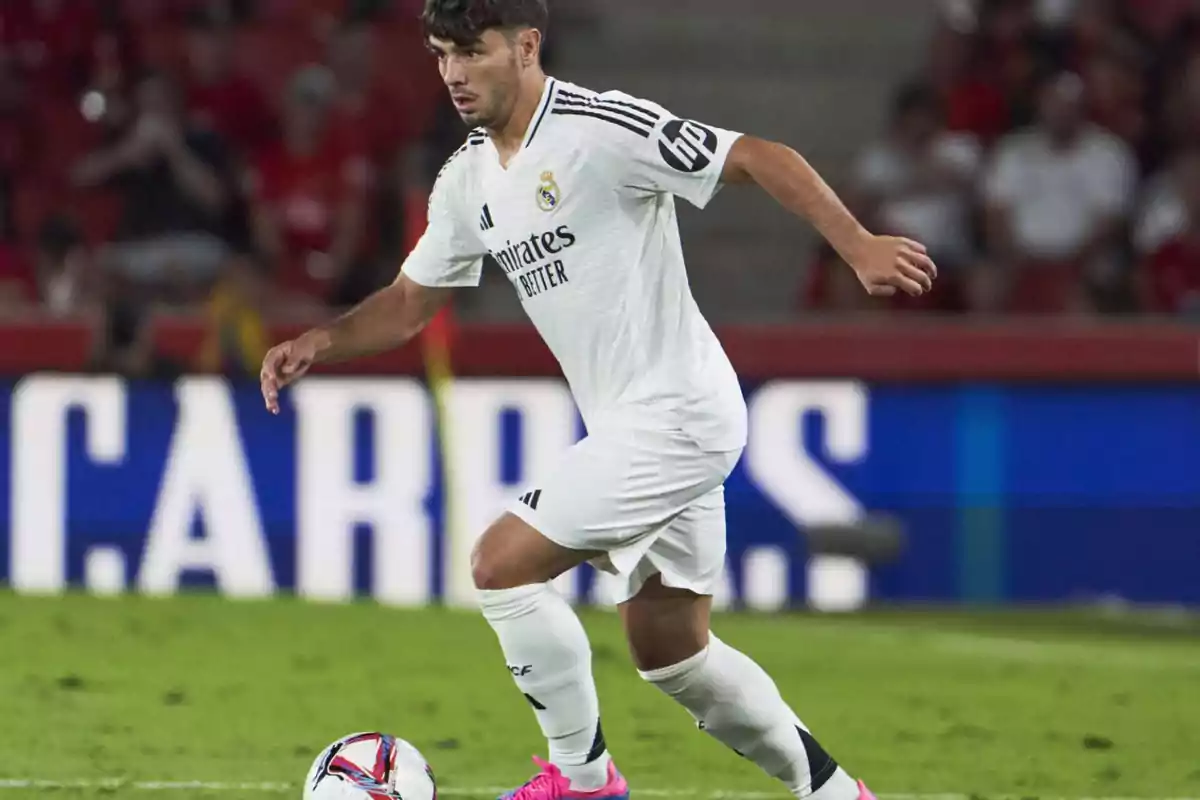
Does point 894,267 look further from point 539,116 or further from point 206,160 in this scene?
point 206,160

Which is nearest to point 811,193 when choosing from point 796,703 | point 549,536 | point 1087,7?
point 549,536

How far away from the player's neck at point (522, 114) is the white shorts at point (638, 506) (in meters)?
0.72

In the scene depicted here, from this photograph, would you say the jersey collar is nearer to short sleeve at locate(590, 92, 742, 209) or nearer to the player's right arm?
short sleeve at locate(590, 92, 742, 209)

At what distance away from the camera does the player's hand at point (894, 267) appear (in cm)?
475

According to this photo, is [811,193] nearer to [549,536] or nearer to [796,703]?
[549,536]

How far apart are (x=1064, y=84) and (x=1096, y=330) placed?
2009 millimetres

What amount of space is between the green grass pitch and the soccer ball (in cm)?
62

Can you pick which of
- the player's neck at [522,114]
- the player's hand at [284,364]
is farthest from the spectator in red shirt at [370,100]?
the player's neck at [522,114]

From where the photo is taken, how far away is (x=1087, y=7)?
14359mm

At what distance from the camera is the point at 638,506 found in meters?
5.11

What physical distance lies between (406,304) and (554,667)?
106 cm

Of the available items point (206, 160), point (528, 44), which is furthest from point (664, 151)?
point (206, 160)

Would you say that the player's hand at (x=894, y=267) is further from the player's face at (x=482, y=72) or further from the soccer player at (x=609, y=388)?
the player's face at (x=482, y=72)

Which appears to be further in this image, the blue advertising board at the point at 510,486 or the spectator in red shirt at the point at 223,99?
the spectator in red shirt at the point at 223,99
